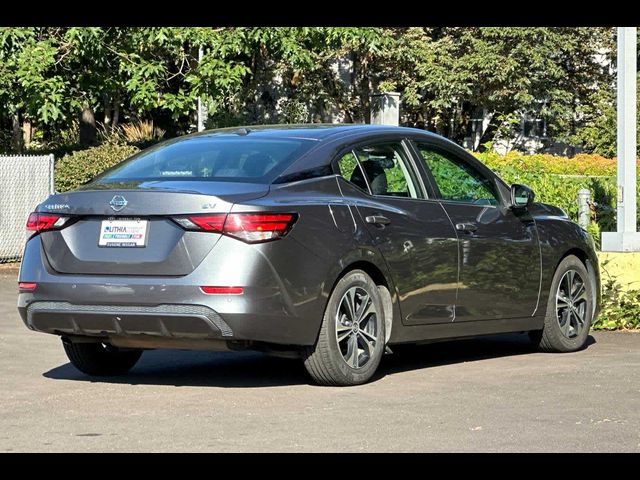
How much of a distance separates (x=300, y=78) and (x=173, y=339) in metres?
34.3

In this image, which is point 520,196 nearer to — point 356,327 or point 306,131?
point 306,131

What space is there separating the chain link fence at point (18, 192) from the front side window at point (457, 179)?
11156 mm

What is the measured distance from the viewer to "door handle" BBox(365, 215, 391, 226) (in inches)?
345

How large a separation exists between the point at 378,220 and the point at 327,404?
142 cm

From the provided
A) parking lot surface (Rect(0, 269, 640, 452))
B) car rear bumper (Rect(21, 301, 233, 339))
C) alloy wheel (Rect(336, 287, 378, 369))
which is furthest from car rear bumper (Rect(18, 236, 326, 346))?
parking lot surface (Rect(0, 269, 640, 452))

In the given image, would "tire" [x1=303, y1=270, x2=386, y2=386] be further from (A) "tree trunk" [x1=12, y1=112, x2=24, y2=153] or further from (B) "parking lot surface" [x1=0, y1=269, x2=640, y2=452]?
(A) "tree trunk" [x1=12, y1=112, x2=24, y2=153]

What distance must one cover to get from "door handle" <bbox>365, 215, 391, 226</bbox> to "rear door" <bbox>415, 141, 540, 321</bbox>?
2.41 feet

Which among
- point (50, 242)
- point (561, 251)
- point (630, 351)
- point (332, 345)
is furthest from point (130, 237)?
point (630, 351)

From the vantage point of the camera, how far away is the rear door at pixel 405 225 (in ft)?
29.1

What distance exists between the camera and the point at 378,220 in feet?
29.0

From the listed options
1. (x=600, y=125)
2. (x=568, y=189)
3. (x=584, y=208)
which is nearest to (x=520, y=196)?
(x=584, y=208)

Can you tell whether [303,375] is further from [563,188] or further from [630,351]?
[563,188]

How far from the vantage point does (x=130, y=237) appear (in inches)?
324
